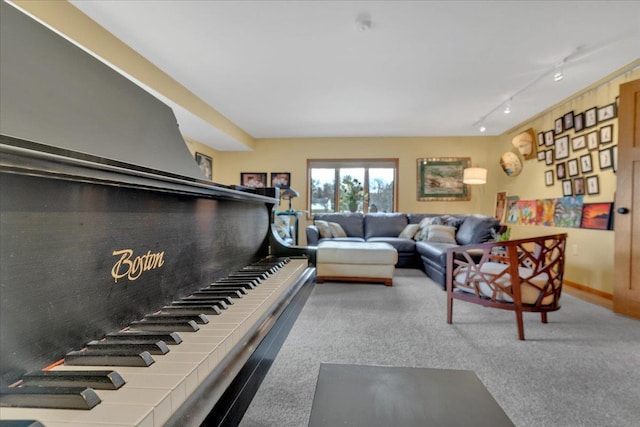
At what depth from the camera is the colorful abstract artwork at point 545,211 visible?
4129mm

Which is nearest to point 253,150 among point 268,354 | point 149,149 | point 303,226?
point 303,226

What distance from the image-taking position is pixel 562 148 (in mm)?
3947

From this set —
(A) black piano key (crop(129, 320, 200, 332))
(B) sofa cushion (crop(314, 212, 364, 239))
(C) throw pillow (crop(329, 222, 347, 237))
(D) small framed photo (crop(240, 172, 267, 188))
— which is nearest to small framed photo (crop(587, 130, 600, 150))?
(B) sofa cushion (crop(314, 212, 364, 239))

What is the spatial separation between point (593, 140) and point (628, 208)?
47.4 inches

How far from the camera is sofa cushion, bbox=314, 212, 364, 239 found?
5.44m

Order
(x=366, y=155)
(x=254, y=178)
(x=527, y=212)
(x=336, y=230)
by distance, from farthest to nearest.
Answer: (x=254, y=178), (x=366, y=155), (x=336, y=230), (x=527, y=212)

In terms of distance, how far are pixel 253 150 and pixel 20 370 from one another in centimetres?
612

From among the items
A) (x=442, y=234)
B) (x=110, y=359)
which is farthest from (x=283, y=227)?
(x=110, y=359)

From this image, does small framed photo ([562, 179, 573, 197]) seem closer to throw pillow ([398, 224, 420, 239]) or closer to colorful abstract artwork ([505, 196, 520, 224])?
colorful abstract artwork ([505, 196, 520, 224])

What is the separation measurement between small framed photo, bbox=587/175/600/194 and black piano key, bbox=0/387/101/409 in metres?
4.58

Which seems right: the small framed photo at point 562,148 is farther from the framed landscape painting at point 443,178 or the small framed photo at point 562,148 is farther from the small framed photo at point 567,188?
the framed landscape painting at point 443,178

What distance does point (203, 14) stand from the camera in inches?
89.3

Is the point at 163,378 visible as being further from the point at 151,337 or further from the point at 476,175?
the point at 476,175

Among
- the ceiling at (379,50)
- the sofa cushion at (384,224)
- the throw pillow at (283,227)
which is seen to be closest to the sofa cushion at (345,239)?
the sofa cushion at (384,224)
